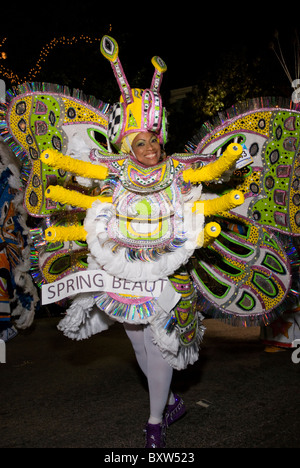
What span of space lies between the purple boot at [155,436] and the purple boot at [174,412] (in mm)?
192

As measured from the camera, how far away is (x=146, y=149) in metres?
2.08

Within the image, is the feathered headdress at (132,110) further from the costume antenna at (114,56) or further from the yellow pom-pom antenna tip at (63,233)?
the yellow pom-pom antenna tip at (63,233)

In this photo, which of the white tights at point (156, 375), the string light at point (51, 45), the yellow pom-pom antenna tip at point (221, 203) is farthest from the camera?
the string light at point (51, 45)

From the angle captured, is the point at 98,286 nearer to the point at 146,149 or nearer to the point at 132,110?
the point at 146,149

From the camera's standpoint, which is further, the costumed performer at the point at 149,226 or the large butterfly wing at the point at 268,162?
the large butterfly wing at the point at 268,162

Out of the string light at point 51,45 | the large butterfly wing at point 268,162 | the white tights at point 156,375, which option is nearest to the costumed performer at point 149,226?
the white tights at point 156,375

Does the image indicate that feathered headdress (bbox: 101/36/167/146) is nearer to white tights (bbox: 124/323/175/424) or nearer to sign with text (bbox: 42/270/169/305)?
sign with text (bbox: 42/270/169/305)

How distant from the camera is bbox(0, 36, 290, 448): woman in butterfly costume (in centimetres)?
201

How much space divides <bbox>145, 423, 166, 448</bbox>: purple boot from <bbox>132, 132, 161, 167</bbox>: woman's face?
4.23 ft

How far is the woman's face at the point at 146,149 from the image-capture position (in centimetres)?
208

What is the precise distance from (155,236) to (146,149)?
427 mm

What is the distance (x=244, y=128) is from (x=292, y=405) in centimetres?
161
